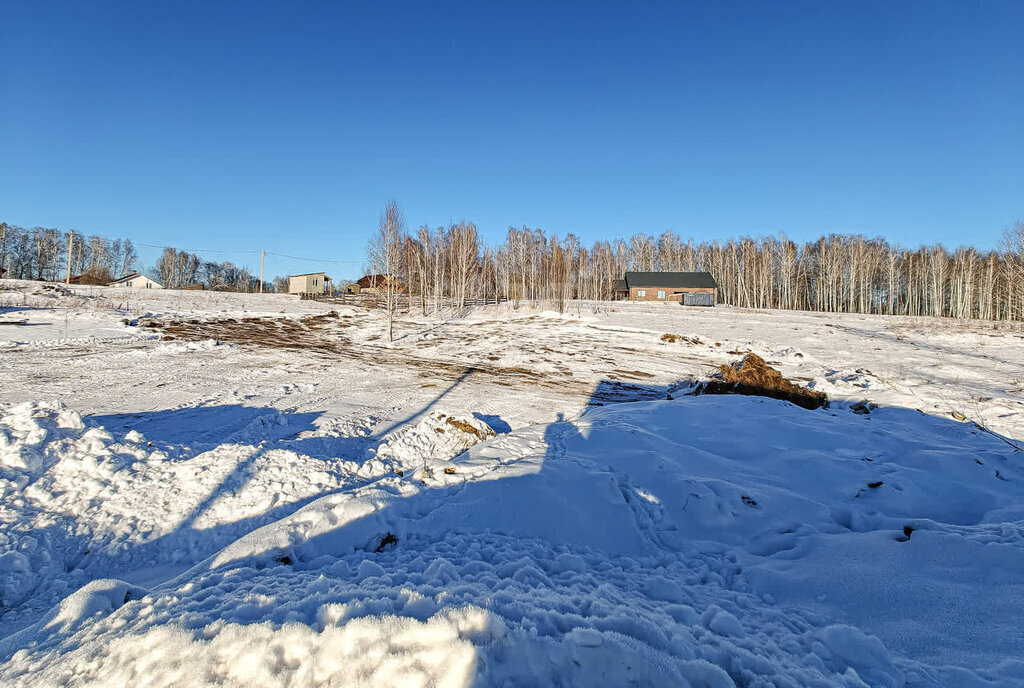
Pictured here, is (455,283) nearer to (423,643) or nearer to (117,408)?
(117,408)

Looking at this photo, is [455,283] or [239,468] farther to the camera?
[455,283]

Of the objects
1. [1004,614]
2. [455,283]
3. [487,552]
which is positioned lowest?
[487,552]

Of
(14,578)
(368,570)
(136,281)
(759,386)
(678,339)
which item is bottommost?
(14,578)

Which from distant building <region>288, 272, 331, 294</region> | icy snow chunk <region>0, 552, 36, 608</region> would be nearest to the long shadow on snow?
icy snow chunk <region>0, 552, 36, 608</region>

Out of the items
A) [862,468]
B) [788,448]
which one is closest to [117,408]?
[788,448]

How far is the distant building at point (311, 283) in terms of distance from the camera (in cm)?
5853

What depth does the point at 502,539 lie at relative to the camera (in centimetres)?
393

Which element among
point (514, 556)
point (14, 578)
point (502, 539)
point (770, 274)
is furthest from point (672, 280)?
point (14, 578)

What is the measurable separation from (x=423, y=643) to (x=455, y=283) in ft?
138

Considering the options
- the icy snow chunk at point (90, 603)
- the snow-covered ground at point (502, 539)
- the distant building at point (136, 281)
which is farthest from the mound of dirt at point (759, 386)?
the distant building at point (136, 281)

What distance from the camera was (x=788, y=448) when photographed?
20.6 ft

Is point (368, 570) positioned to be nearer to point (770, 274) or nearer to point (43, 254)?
point (770, 274)

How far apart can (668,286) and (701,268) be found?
2033cm

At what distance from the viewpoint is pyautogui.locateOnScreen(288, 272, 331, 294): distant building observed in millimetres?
58531
